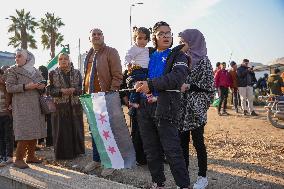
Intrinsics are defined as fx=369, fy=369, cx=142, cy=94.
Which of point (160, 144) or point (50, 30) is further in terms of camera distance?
point (50, 30)

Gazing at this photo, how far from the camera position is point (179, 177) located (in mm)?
3721

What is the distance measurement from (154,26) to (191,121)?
1.12 meters

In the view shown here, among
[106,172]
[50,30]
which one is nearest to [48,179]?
[106,172]

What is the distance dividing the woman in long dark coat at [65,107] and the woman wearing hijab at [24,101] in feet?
1.71

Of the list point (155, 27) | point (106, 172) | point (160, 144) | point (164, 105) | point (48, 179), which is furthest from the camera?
point (106, 172)

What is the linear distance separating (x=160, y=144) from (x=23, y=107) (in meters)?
2.38

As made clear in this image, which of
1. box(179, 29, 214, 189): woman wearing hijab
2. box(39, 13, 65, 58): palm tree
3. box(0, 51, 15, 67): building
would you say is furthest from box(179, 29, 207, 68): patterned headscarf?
box(39, 13, 65, 58): palm tree

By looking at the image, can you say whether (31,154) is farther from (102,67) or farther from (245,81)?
(245,81)

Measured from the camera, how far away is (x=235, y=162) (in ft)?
18.1

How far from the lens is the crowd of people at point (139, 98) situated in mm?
3709

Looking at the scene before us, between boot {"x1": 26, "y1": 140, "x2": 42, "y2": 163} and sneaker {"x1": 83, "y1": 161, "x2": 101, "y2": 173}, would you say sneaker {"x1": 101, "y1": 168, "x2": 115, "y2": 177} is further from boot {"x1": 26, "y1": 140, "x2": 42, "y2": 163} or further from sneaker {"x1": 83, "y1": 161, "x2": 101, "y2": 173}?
boot {"x1": 26, "y1": 140, "x2": 42, "y2": 163}

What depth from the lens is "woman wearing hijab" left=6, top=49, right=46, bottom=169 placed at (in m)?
5.33

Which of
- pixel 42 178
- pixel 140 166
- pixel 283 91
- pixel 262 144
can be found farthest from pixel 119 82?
pixel 283 91

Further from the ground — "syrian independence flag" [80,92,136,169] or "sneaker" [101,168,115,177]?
"syrian independence flag" [80,92,136,169]
